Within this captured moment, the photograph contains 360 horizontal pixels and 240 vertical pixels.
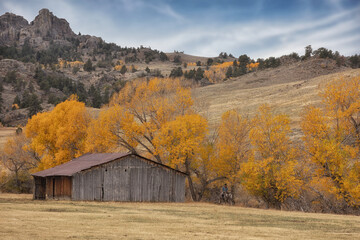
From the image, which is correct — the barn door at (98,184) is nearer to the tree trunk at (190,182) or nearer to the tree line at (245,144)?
the tree line at (245,144)

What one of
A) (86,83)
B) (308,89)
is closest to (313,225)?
(308,89)

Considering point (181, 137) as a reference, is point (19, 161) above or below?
below

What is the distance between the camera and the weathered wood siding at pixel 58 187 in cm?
3781

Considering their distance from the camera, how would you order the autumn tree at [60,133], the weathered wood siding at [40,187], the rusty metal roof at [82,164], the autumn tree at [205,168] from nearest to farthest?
the rusty metal roof at [82,164] → the weathered wood siding at [40,187] → the autumn tree at [205,168] → the autumn tree at [60,133]

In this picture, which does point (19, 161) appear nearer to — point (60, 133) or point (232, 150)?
point (60, 133)

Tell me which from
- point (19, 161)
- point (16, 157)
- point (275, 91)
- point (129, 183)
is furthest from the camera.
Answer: point (275, 91)

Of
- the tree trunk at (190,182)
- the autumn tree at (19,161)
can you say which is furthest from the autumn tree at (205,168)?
the autumn tree at (19,161)

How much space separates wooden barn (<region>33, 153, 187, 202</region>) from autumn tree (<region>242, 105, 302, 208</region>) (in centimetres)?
791

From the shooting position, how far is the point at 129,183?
39406 millimetres

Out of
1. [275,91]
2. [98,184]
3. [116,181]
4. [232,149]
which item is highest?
[275,91]

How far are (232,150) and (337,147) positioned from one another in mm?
10889

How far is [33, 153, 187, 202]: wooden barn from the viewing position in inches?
1483

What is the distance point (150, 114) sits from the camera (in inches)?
1804

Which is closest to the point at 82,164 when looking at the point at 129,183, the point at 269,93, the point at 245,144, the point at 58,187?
the point at 58,187
